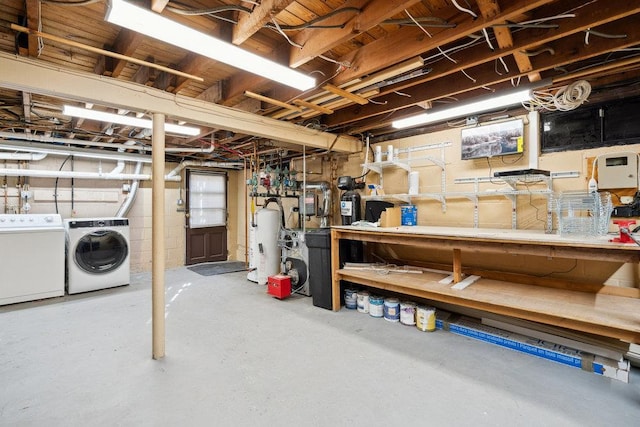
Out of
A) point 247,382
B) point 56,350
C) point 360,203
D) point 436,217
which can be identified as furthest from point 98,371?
point 436,217

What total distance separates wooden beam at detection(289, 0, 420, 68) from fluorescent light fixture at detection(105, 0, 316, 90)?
18 centimetres

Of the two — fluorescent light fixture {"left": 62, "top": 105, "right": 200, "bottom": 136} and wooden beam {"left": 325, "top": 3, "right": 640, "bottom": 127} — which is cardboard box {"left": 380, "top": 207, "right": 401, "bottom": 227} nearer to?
wooden beam {"left": 325, "top": 3, "right": 640, "bottom": 127}

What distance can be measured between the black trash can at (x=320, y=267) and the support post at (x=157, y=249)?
1829 millimetres

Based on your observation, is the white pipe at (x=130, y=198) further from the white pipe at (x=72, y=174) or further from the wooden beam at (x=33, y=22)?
the wooden beam at (x=33, y=22)

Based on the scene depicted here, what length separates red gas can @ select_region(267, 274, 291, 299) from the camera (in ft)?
13.5

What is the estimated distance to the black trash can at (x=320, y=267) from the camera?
375cm

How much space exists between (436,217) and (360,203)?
3.57 feet

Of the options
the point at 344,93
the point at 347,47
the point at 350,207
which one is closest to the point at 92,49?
the point at 347,47

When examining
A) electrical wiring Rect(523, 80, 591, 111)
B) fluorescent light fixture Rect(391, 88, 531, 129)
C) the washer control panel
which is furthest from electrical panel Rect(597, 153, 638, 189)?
the washer control panel

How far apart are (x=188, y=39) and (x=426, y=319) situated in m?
3.14

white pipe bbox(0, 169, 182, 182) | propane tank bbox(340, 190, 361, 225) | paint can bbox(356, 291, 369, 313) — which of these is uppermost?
white pipe bbox(0, 169, 182, 182)

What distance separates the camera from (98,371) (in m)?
2.38

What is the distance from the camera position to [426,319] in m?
3.07

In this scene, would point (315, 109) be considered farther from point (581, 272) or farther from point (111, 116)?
point (581, 272)
